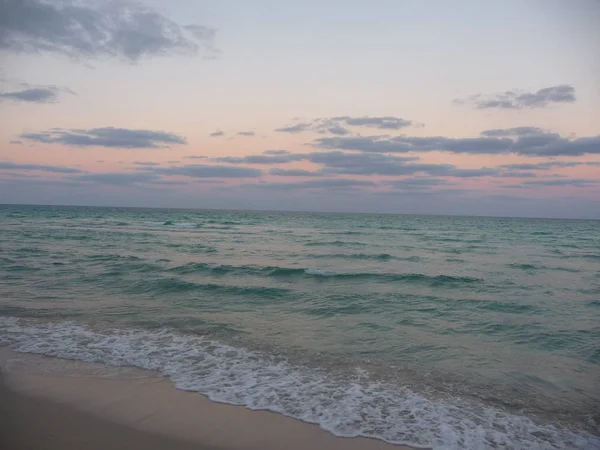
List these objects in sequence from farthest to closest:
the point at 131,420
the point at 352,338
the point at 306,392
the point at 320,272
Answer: the point at 320,272
the point at 352,338
the point at 306,392
the point at 131,420

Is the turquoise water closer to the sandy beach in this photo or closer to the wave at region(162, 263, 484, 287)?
the wave at region(162, 263, 484, 287)

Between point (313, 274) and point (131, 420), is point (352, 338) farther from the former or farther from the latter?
point (313, 274)

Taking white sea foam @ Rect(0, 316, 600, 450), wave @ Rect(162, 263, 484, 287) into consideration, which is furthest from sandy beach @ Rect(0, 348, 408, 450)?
wave @ Rect(162, 263, 484, 287)

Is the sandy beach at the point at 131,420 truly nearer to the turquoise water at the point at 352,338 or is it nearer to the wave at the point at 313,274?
the turquoise water at the point at 352,338

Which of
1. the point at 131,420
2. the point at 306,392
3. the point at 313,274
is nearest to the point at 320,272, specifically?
the point at 313,274

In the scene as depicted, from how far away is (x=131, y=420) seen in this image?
16.5ft

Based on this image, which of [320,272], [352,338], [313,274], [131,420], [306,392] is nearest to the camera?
[131,420]

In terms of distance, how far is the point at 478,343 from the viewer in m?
8.91

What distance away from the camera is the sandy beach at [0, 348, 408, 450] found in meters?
4.58

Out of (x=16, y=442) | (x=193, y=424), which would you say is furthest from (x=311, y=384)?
(x=16, y=442)

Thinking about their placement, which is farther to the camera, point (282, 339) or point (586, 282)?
point (586, 282)

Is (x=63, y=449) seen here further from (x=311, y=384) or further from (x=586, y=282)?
(x=586, y=282)

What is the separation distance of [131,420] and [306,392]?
2.50m

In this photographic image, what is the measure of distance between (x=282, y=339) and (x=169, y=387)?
10.0 feet
